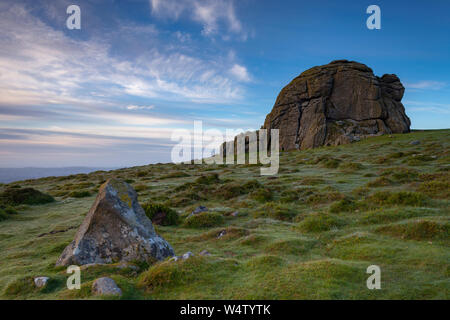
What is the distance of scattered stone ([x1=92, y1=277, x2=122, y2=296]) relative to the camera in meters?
6.68

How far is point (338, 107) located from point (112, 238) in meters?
76.9

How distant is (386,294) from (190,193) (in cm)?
1695

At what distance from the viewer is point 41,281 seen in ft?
25.3

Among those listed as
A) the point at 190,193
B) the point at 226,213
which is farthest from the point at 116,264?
the point at 190,193

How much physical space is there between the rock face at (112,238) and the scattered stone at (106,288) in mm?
2116

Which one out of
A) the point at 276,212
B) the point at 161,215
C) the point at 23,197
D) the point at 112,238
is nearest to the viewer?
the point at 112,238

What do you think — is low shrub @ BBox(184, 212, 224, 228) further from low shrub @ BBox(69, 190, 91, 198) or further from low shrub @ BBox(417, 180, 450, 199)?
low shrub @ BBox(69, 190, 91, 198)

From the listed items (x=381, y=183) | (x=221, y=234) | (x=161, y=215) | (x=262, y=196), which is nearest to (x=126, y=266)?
(x=221, y=234)

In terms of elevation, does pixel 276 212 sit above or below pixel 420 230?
below

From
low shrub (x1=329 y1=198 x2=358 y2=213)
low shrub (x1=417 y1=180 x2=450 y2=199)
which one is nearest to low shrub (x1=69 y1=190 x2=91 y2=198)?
low shrub (x1=329 y1=198 x2=358 y2=213)

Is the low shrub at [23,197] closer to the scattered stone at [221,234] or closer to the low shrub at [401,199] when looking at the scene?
the scattered stone at [221,234]

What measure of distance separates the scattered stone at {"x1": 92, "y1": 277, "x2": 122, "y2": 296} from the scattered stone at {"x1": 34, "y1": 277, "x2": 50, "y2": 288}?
1.79m

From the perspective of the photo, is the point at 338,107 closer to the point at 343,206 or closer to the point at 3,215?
the point at 343,206
